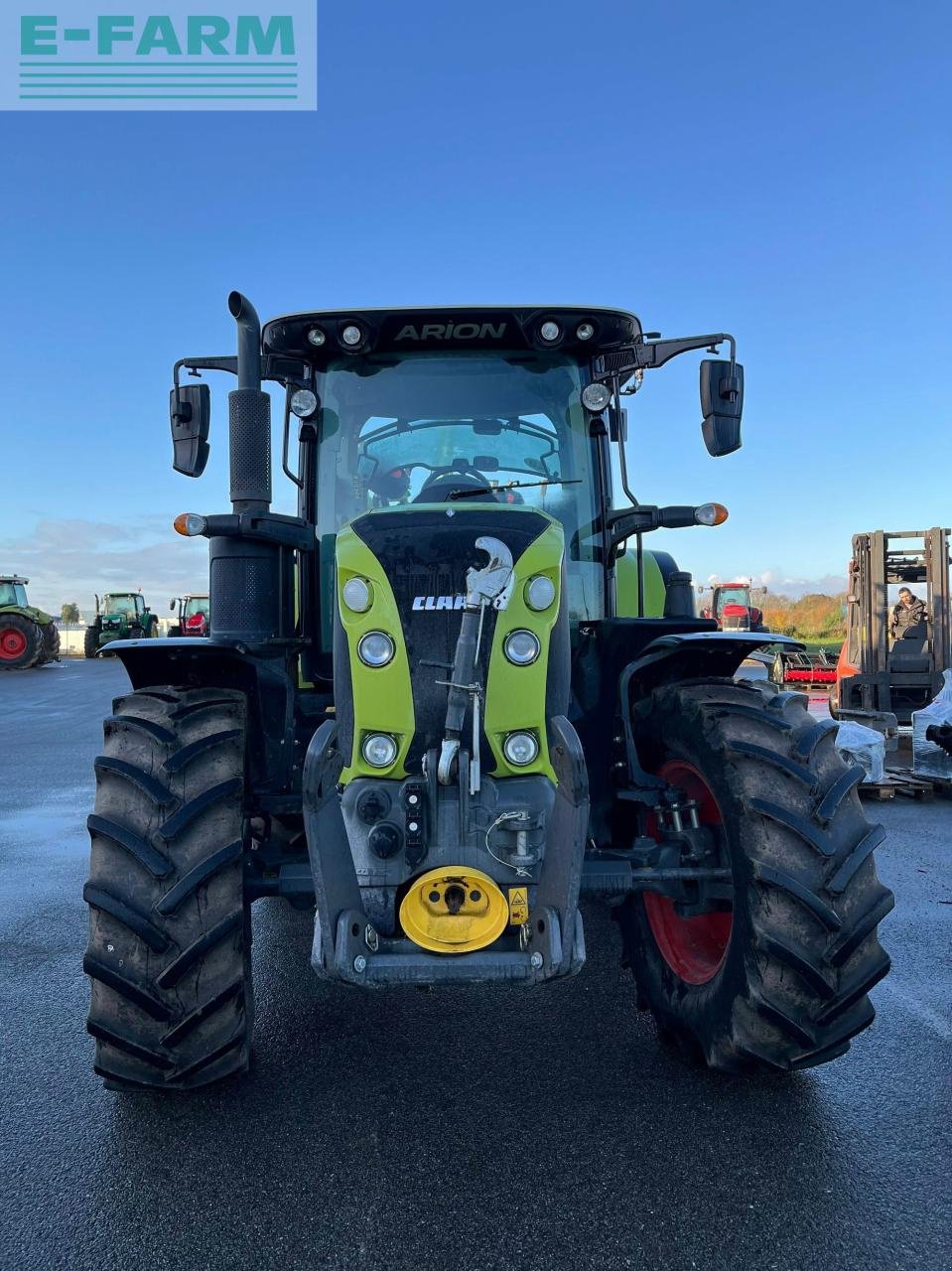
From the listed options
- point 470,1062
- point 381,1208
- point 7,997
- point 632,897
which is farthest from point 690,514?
point 7,997

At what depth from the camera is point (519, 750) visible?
2646 mm

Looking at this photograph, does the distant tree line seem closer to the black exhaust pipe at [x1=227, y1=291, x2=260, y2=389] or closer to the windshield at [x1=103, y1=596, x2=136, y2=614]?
the windshield at [x1=103, y1=596, x2=136, y2=614]

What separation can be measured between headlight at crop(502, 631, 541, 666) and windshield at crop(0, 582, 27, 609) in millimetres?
29006

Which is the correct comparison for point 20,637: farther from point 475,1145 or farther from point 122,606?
point 475,1145

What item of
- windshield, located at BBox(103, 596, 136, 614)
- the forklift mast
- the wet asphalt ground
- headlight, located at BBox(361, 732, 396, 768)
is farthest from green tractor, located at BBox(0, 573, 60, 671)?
headlight, located at BBox(361, 732, 396, 768)

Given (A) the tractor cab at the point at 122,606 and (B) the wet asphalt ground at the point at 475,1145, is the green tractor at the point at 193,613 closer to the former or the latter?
(A) the tractor cab at the point at 122,606

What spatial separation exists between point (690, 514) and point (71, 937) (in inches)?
134

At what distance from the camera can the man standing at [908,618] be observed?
1113cm

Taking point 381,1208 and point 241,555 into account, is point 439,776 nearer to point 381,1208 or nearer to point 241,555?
point 381,1208

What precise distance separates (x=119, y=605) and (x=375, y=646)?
112 feet

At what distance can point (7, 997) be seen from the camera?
355 centimetres

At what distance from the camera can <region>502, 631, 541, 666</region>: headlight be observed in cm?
266

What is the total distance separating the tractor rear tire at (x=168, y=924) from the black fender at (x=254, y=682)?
584mm

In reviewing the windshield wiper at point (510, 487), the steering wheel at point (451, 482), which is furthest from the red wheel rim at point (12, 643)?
the windshield wiper at point (510, 487)
